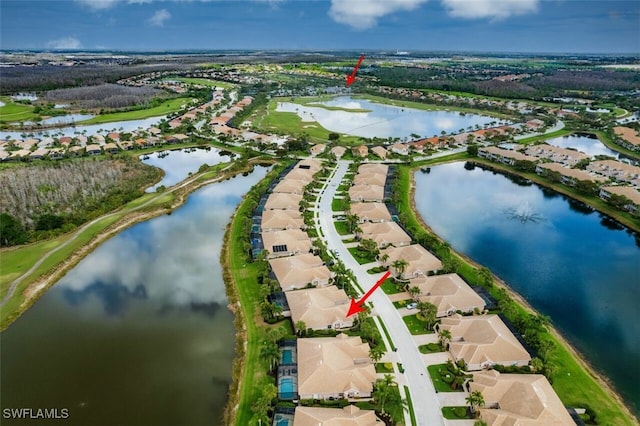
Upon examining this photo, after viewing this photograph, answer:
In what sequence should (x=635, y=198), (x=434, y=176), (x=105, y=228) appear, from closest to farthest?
(x=105, y=228), (x=635, y=198), (x=434, y=176)

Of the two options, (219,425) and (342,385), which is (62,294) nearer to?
(219,425)

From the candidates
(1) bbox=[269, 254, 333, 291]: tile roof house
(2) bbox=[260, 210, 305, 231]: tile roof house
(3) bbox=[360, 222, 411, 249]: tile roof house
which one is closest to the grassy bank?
(3) bbox=[360, 222, 411, 249]: tile roof house

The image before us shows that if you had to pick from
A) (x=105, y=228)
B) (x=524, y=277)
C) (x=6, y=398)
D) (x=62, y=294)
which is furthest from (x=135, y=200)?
(x=524, y=277)

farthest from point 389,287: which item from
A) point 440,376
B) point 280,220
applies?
point 280,220

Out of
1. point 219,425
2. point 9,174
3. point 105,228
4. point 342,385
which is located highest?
point 9,174

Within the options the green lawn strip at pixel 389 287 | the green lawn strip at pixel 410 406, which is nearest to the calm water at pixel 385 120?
the green lawn strip at pixel 389 287

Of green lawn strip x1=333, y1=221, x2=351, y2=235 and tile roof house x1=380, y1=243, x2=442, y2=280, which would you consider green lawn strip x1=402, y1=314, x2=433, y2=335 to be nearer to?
tile roof house x1=380, y1=243, x2=442, y2=280

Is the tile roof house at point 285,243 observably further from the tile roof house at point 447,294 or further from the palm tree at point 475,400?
the palm tree at point 475,400
